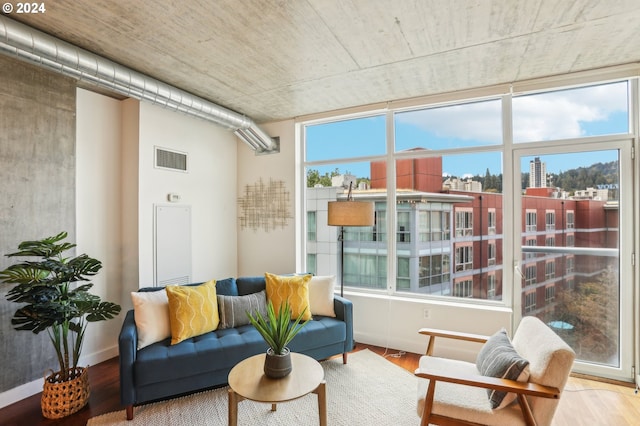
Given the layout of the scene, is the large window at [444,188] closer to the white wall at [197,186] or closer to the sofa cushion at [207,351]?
the white wall at [197,186]

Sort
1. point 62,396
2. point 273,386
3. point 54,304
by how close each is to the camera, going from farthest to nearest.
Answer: point 62,396 < point 54,304 < point 273,386

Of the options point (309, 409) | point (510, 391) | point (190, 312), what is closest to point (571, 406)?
point (510, 391)

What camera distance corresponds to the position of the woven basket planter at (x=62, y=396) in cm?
239

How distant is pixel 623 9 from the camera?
214 cm

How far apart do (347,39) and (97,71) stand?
207cm

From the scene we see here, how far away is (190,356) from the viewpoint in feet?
8.23

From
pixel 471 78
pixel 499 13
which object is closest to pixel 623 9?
pixel 499 13

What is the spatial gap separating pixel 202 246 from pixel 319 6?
10.7ft

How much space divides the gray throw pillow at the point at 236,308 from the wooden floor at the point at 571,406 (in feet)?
3.35

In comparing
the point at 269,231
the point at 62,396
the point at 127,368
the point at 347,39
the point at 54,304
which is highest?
the point at 347,39

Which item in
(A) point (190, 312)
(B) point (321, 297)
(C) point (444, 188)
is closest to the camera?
(A) point (190, 312)

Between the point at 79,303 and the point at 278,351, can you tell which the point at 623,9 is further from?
the point at 79,303

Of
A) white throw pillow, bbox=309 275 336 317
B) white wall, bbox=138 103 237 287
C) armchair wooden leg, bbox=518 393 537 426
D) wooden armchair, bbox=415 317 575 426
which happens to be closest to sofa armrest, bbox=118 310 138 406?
white wall, bbox=138 103 237 287

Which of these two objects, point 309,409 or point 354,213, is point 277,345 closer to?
point 309,409
